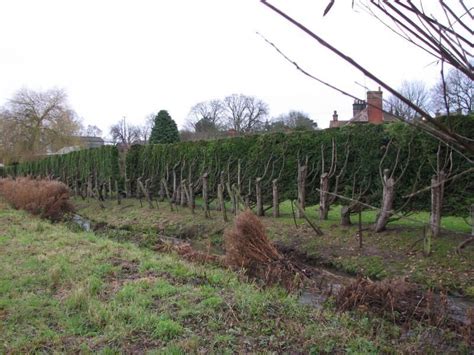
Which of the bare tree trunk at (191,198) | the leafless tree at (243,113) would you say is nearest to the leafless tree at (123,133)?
the leafless tree at (243,113)

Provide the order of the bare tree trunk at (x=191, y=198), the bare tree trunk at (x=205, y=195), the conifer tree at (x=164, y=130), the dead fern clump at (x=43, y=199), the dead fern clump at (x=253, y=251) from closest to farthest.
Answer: the dead fern clump at (x=253, y=251) < the dead fern clump at (x=43, y=199) < the bare tree trunk at (x=205, y=195) < the bare tree trunk at (x=191, y=198) < the conifer tree at (x=164, y=130)

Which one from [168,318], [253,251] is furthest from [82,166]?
[168,318]

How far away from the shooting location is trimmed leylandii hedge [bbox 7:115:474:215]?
10.6m

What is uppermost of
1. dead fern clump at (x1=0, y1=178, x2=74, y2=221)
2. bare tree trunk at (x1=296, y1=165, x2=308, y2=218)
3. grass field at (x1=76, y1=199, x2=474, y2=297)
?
bare tree trunk at (x1=296, y1=165, x2=308, y2=218)

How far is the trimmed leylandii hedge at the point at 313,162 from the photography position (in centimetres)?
1056

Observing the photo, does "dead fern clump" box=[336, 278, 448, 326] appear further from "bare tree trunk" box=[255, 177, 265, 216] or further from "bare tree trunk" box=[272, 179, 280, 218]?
"bare tree trunk" box=[255, 177, 265, 216]

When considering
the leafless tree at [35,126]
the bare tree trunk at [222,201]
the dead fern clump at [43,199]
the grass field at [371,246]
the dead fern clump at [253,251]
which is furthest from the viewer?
the leafless tree at [35,126]

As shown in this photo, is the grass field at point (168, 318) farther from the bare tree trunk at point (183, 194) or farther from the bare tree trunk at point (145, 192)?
the bare tree trunk at point (145, 192)

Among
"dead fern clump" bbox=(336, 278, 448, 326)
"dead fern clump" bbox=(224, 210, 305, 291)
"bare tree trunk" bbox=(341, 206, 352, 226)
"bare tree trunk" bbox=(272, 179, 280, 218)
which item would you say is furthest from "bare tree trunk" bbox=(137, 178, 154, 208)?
"dead fern clump" bbox=(336, 278, 448, 326)

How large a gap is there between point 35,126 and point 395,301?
44494 mm

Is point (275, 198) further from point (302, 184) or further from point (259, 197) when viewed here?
point (302, 184)

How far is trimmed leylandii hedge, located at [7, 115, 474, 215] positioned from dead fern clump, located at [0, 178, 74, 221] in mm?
5005

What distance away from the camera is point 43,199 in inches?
648

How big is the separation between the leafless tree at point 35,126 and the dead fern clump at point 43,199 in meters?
27.5
